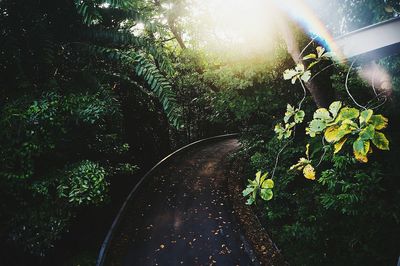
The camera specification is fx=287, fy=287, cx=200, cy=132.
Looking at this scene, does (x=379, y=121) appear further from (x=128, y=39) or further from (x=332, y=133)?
(x=128, y=39)

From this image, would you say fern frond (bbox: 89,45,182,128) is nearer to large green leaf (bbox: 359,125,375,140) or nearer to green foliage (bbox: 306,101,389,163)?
green foliage (bbox: 306,101,389,163)

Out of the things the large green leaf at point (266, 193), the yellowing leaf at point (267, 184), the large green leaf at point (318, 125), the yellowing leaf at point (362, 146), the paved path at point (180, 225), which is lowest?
the paved path at point (180, 225)

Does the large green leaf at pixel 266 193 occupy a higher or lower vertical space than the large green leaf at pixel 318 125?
lower

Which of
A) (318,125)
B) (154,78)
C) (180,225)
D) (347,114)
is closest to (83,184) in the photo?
(154,78)

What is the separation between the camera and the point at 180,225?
866 cm

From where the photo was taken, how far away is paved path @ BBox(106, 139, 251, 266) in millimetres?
7242

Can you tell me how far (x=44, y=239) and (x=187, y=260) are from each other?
10.7ft

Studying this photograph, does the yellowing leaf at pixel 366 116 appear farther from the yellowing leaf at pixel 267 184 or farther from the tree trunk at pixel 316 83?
the tree trunk at pixel 316 83

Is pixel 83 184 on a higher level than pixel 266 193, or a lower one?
higher

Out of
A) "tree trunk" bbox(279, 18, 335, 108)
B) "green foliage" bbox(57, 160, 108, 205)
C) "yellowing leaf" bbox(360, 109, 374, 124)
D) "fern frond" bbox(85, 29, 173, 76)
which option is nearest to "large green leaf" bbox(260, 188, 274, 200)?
"yellowing leaf" bbox(360, 109, 374, 124)

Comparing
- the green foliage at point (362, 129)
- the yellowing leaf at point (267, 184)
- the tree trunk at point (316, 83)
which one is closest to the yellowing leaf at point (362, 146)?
the green foliage at point (362, 129)

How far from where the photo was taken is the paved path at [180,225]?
7.24 meters

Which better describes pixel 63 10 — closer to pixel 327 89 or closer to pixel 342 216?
pixel 327 89

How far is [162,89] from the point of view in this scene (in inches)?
222
